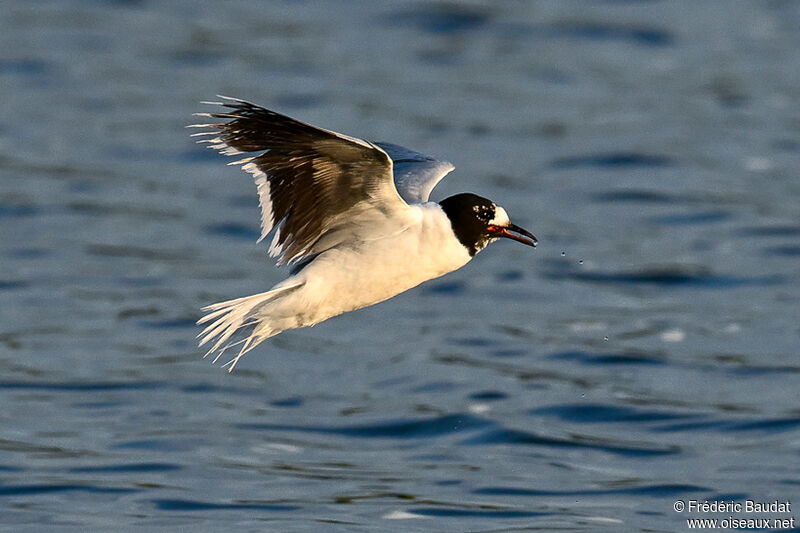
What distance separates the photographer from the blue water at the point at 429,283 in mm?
11180

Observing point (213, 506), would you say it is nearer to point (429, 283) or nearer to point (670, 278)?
point (429, 283)

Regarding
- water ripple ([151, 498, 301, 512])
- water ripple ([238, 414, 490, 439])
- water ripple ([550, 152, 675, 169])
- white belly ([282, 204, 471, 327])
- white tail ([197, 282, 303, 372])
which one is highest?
white belly ([282, 204, 471, 327])

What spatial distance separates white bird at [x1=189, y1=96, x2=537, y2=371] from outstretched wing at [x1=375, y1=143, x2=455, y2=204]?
58cm

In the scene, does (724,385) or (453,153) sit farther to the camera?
(453,153)

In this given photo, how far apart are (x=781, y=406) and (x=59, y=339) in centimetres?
622

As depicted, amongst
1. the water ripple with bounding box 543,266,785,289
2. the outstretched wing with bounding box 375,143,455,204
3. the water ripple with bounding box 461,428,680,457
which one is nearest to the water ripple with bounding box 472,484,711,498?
the water ripple with bounding box 461,428,680,457

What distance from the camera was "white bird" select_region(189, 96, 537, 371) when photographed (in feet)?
24.1

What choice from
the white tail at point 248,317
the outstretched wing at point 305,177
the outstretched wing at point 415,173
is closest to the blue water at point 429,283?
the outstretched wing at point 415,173

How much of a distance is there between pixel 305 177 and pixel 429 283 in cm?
885

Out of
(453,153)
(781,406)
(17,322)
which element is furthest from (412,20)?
(781,406)

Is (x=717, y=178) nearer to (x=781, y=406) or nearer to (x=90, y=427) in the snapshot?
(x=781, y=406)

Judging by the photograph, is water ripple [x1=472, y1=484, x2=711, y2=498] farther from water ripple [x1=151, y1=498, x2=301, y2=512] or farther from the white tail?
the white tail

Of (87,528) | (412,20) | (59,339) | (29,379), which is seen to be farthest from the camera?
(412,20)

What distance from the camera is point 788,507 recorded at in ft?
34.7
